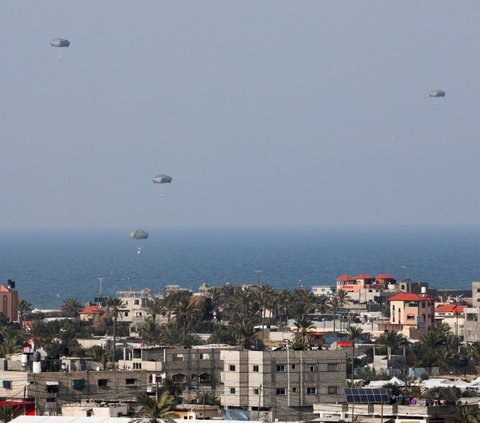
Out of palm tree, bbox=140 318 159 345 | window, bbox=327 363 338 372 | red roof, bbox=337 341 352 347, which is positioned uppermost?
palm tree, bbox=140 318 159 345

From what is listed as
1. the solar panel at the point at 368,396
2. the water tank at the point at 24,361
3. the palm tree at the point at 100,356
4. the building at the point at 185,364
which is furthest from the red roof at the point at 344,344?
the solar panel at the point at 368,396

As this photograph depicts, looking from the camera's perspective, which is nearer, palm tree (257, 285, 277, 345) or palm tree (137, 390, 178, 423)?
palm tree (137, 390, 178, 423)

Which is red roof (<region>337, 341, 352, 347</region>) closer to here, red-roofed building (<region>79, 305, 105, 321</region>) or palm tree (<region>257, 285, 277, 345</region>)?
palm tree (<region>257, 285, 277, 345</region>)

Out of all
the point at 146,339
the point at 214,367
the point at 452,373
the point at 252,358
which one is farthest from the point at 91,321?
the point at 252,358

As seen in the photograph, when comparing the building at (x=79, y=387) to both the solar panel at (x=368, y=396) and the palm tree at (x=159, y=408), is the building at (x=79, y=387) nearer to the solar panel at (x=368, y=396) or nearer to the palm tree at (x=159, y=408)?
the solar panel at (x=368, y=396)

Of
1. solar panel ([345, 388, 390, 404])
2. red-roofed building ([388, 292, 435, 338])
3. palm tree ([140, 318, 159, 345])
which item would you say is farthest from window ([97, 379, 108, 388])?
red-roofed building ([388, 292, 435, 338])

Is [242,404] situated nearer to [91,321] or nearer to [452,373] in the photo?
[452,373]
